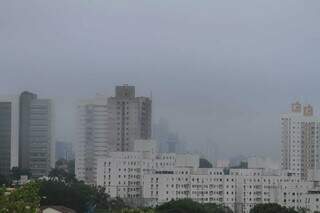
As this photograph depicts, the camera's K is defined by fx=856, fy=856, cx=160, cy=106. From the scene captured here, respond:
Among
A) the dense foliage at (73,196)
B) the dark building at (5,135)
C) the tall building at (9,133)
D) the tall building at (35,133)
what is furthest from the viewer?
the tall building at (35,133)

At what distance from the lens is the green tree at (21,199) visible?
8438 mm

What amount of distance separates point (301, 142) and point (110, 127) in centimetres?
1013

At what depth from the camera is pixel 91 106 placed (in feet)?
159

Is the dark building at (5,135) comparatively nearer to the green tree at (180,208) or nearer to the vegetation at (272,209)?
the green tree at (180,208)

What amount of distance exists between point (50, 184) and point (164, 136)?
31.9 meters

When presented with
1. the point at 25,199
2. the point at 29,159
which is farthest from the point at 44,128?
the point at 25,199

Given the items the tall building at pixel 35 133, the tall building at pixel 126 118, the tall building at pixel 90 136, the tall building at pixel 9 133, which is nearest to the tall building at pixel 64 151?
the tall building at pixel 35 133

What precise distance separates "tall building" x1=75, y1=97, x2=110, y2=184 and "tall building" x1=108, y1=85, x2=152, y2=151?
1646mm

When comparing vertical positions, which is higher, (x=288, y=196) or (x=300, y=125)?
(x=300, y=125)

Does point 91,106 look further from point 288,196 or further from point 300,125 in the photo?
point 288,196

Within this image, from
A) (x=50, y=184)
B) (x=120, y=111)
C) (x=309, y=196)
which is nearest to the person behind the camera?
(x=50, y=184)

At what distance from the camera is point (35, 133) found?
52.2 m

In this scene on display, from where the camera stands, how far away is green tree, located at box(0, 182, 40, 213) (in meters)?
8.44

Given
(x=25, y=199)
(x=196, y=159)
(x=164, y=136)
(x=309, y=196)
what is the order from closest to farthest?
1. (x=25, y=199)
2. (x=309, y=196)
3. (x=196, y=159)
4. (x=164, y=136)
